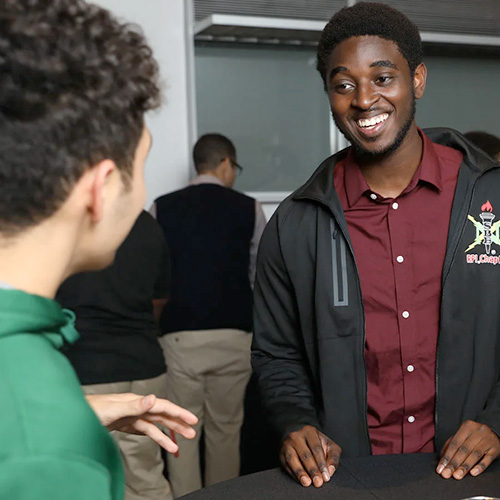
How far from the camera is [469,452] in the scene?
1485 millimetres

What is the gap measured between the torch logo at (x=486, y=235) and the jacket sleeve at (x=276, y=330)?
42 centimetres

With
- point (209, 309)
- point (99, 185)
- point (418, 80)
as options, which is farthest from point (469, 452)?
point (209, 309)

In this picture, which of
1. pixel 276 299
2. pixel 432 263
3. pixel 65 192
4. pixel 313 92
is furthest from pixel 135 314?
pixel 313 92

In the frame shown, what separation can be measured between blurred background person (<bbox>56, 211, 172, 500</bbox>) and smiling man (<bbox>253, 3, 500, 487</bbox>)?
3.57ft

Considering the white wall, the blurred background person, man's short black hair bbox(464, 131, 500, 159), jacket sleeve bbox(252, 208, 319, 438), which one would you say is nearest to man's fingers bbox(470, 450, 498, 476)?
jacket sleeve bbox(252, 208, 319, 438)

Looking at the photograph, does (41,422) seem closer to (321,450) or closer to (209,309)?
(321,450)

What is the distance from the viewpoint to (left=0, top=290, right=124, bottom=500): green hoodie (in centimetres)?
67

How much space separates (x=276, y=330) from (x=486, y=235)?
1.72ft

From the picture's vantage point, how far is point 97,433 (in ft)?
2.49

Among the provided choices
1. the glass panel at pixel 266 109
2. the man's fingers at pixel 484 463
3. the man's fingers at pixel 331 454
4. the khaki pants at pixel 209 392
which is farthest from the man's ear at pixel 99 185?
the glass panel at pixel 266 109

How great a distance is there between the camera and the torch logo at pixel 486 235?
1.67m

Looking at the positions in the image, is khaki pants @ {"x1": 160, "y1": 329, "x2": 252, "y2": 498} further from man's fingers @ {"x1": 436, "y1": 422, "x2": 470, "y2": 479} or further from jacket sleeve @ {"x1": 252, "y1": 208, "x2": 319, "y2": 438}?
man's fingers @ {"x1": 436, "y1": 422, "x2": 470, "y2": 479}

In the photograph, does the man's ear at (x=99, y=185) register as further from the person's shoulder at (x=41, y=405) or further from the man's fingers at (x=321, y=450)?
the man's fingers at (x=321, y=450)

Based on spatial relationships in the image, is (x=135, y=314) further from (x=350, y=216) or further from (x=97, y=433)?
(x=97, y=433)
